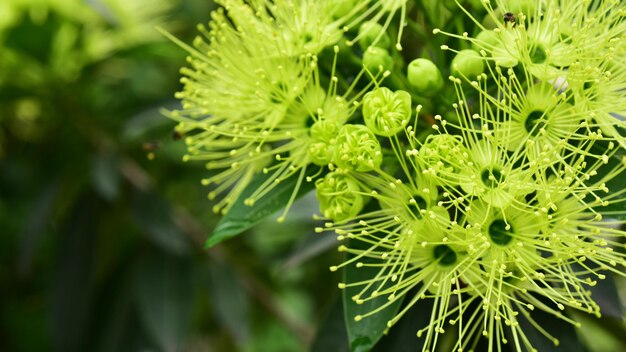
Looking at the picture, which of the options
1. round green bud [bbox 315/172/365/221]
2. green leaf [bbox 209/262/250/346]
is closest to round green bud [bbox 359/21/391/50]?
round green bud [bbox 315/172/365/221]

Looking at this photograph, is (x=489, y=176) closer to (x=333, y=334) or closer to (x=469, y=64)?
(x=469, y=64)

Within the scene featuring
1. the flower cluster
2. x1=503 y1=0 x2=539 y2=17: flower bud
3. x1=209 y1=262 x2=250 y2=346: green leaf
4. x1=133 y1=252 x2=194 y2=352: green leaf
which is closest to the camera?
the flower cluster

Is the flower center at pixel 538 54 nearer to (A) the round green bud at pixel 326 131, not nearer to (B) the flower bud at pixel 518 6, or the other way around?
(B) the flower bud at pixel 518 6

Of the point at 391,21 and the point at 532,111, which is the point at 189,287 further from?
the point at 532,111

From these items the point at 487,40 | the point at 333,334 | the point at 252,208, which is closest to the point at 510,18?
the point at 487,40

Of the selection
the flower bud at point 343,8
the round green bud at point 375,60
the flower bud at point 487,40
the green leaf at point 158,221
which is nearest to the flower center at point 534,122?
the flower bud at point 487,40

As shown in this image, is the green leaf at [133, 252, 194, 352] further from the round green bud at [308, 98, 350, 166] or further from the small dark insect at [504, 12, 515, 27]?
the small dark insect at [504, 12, 515, 27]
